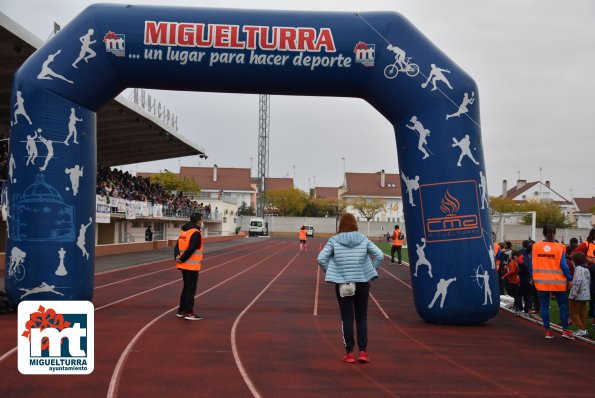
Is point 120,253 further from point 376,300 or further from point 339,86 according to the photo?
point 339,86

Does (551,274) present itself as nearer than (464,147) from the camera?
Yes

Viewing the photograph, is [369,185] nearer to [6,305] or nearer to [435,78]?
[435,78]

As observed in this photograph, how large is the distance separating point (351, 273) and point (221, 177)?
113 m

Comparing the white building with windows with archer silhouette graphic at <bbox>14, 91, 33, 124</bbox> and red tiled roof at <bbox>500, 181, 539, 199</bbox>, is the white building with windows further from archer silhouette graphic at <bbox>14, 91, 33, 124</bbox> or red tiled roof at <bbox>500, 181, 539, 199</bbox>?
archer silhouette graphic at <bbox>14, 91, 33, 124</bbox>

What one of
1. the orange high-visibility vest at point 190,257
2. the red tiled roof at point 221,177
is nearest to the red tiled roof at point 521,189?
the red tiled roof at point 221,177

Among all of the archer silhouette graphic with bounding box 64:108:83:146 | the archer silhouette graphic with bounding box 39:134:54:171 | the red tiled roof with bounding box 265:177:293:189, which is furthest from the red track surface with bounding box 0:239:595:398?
the red tiled roof with bounding box 265:177:293:189

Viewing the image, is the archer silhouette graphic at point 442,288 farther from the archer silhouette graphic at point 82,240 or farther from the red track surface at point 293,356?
the archer silhouette graphic at point 82,240

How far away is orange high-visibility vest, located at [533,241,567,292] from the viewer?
368 inches

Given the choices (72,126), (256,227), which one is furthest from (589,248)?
(256,227)

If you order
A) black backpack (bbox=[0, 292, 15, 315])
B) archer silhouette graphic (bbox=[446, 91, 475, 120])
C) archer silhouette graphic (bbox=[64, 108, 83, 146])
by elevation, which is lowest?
black backpack (bbox=[0, 292, 15, 315])

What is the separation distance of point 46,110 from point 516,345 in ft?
27.2

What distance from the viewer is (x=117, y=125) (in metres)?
30.6

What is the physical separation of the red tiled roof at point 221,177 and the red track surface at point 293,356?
104332 millimetres

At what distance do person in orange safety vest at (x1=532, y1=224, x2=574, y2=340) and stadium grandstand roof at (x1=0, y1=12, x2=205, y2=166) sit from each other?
14.2m
